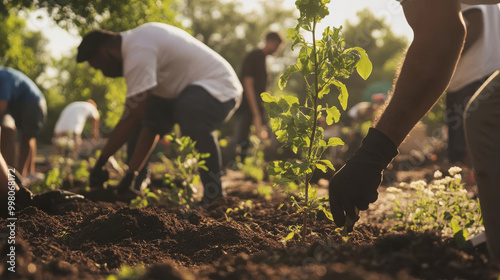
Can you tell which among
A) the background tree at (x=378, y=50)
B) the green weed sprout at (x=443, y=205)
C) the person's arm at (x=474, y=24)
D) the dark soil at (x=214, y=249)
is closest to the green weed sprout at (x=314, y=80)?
the dark soil at (x=214, y=249)

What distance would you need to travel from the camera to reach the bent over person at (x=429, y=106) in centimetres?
167

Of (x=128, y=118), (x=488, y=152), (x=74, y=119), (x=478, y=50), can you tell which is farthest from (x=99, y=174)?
(x=74, y=119)

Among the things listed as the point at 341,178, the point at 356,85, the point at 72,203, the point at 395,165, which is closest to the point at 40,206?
the point at 72,203

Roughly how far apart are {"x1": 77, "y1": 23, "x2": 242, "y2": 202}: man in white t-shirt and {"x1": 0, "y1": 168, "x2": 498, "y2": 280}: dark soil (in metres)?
0.74

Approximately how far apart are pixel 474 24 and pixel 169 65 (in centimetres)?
296

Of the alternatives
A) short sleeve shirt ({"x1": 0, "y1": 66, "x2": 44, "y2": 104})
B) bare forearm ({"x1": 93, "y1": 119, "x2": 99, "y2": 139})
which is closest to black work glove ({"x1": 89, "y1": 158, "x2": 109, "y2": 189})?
short sleeve shirt ({"x1": 0, "y1": 66, "x2": 44, "y2": 104})

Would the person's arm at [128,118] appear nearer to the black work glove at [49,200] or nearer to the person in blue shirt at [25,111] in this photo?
the black work glove at [49,200]

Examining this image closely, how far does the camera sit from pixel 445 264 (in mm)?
1519

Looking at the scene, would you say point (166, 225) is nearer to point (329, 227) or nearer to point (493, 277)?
point (329, 227)

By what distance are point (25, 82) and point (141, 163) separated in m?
2.89

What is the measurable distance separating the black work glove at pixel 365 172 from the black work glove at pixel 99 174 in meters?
2.64

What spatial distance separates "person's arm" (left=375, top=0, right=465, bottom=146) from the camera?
66.4 inches

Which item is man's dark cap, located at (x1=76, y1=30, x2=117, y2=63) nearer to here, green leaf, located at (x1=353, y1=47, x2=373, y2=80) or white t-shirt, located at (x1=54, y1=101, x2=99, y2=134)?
green leaf, located at (x1=353, y1=47, x2=373, y2=80)

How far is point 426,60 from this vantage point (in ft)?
5.58
